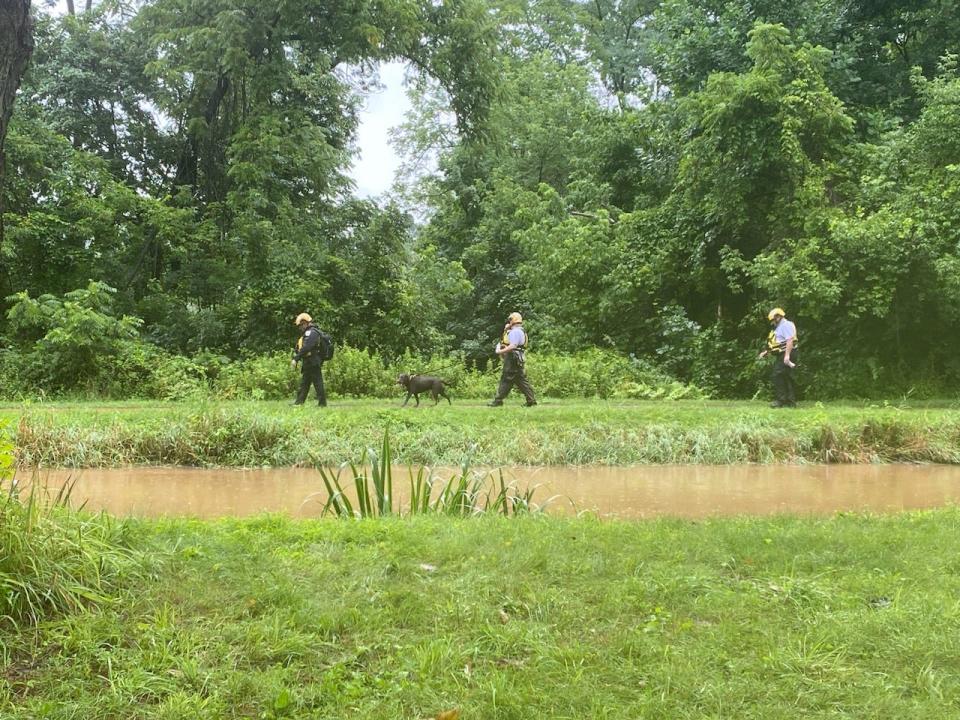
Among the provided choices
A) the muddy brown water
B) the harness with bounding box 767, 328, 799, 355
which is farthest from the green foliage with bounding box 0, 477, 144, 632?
the harness with bounding box 767, 328, 799, 355

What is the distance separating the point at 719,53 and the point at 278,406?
16101 millimetres

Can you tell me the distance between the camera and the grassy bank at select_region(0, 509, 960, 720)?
137 inches

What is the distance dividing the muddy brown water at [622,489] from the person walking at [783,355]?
354 cm

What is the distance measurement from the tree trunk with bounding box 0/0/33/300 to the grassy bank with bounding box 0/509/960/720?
249 centimetres

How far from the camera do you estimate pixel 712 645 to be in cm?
404

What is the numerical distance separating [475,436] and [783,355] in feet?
22.0

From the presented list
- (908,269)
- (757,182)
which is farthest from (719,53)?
(908,269)

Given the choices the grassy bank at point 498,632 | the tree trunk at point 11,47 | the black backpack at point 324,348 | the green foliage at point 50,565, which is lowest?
the grassy bank at point 498,632

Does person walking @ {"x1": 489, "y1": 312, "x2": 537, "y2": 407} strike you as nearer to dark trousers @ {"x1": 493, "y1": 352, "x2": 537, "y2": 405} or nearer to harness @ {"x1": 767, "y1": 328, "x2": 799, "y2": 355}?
dark trousers @ {"x1": 493, "y1": 352, "x2": 537, "y2": 405}

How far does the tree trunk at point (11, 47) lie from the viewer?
4473 mm

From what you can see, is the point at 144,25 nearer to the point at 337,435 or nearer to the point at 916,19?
the point at 337,435

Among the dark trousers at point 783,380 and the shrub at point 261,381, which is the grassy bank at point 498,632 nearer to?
the dark trousers at point 783,380

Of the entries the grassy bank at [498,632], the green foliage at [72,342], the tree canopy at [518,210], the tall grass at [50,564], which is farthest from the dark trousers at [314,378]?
the tall grass at [50,564]

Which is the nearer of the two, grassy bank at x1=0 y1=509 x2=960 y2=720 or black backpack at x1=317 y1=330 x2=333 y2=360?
grassy bank at x1=0 y1=509 x2=960 y2=720
